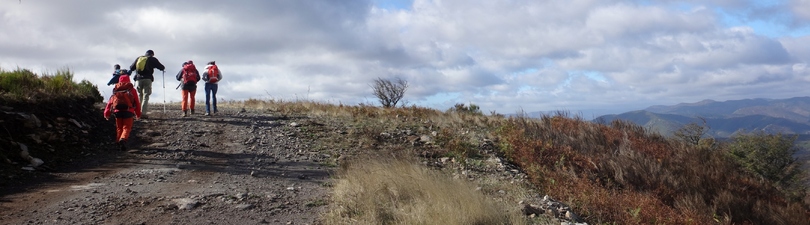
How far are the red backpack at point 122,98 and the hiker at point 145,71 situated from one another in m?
2.86

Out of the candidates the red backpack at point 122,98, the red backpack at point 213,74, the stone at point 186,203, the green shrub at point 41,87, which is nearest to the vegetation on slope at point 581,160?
the green shrub at point 41,87

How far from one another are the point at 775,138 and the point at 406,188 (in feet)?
64.9

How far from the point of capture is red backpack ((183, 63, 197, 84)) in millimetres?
12484

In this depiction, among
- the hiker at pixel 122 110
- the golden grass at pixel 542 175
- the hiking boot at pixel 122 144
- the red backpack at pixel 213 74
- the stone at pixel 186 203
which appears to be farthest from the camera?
the red backpack at pixel 213 74

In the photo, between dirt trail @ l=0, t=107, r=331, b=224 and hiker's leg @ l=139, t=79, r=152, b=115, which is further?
hiker's leg @ l=139, t=79, r=152, b=115

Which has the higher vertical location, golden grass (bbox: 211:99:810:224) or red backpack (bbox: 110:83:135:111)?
red backpack (bbox: 110:83:135:111)

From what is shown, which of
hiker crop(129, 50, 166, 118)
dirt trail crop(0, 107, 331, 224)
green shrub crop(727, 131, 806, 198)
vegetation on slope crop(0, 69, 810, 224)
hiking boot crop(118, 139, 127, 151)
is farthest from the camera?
green shrub crop(727, 131, 806, 198)

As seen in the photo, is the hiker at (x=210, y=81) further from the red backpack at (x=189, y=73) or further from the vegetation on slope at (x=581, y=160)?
the vegetation on slope at (x=581, y=160)

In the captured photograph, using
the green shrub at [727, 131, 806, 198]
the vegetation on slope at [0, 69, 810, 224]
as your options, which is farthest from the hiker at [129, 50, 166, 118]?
the green shrub at [727, 131, 806, 198]

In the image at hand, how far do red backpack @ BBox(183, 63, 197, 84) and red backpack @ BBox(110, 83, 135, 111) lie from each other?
132 inches

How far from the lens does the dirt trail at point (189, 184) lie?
511 centimetres

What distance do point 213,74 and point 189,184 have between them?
7053 mm

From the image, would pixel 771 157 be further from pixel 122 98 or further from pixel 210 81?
pixel 122 98

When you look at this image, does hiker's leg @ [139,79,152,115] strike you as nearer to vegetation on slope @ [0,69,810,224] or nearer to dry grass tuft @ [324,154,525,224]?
vegetation on slope @ [0,69,810,224]
